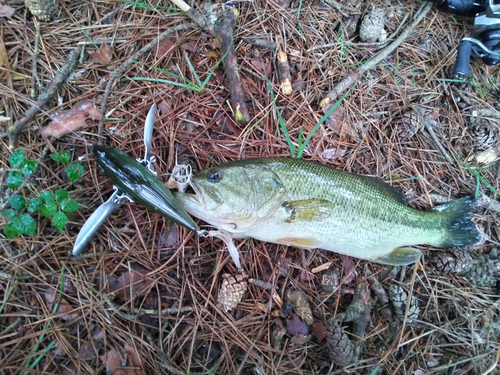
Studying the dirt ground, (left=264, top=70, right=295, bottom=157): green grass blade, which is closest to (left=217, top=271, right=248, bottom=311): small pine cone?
the dirt ground

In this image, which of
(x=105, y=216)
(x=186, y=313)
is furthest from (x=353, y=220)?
(x=105, y=216)

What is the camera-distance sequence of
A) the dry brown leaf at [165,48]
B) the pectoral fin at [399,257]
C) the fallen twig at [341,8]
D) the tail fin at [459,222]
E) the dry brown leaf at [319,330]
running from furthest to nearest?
the fallen twig at [341,8] → the tail fin at [459,222] → the pectoral fin at [399,257] → the dry brown leaf at [165,48] → the dry brown leaf at [319,330]

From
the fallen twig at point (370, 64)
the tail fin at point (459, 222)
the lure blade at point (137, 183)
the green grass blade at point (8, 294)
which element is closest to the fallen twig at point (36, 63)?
the lure blade at point (137, 183)

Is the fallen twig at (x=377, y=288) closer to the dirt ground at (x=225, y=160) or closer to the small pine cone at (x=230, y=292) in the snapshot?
the dirt ground at (x=225, y=160)

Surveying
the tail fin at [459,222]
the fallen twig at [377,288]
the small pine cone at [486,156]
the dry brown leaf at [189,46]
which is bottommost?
the fallen twig at [377,288]

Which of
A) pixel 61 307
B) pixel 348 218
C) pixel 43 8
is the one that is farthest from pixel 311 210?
pixel 43 8

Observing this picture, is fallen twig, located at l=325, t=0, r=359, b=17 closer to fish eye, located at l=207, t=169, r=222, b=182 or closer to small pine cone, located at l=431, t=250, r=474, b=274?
fish eye, located at l=207, t=169, r=222, b=182
